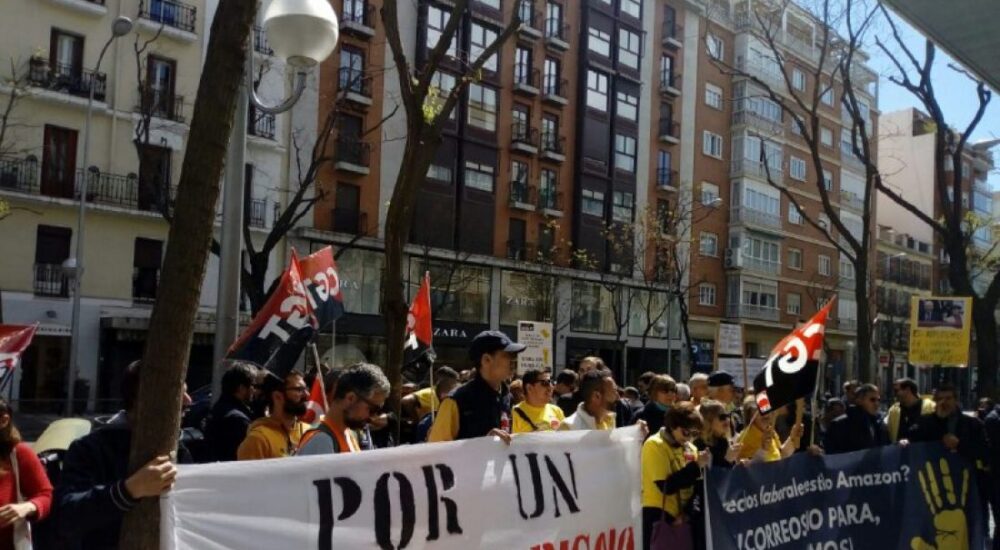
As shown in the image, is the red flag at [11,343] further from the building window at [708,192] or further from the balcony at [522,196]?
the building window at [708,192]

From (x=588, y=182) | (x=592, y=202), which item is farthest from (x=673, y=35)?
(x=592, y=202)

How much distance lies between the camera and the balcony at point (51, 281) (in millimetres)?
27797

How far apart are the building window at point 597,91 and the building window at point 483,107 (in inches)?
221

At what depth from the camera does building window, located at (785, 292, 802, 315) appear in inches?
2129

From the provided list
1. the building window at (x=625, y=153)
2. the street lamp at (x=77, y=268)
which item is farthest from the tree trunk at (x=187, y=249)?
the building window at (x=625, y=153)

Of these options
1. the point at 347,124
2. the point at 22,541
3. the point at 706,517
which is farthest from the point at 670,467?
the point at 347,124

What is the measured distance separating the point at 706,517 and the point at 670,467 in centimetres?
38

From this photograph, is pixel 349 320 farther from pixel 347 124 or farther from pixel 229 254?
pixel 229 254

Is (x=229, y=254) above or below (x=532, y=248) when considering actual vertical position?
below

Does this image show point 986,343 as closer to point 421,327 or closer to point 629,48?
point 421,327

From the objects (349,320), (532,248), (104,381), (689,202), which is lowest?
(104,381)

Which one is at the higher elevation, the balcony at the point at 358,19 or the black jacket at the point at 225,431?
the balcony at the point at 358,19

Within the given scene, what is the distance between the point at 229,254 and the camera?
27.4 ft

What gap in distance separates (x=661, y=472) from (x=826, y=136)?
2156 inches
